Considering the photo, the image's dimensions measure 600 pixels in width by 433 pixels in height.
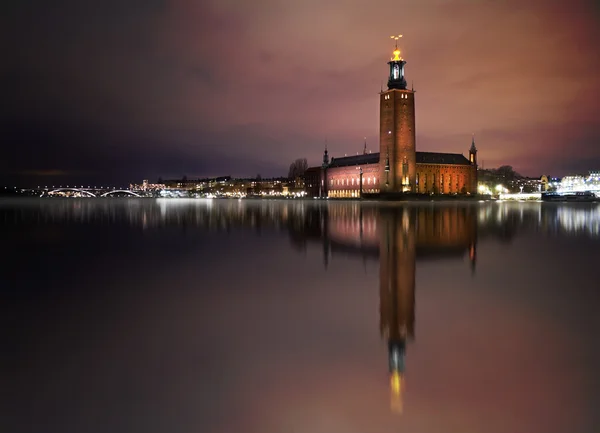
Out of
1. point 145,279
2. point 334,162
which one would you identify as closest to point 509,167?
point 334,162

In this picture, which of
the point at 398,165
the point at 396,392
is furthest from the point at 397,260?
the point at 398,165

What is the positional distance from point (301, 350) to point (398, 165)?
87981 millimetres

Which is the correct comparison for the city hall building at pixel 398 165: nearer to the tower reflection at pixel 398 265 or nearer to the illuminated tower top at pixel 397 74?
the illuminated tower top at pixel 397 74

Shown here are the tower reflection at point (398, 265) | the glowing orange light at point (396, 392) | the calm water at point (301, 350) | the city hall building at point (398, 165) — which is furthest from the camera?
the city hall building at point (398, 165)

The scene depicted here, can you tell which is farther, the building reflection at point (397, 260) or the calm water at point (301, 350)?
the building reflection at point (397, 260)

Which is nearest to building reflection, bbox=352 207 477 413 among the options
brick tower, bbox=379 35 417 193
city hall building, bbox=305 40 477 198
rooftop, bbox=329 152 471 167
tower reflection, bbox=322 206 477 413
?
tower reflection, bbox=322 206 477 413

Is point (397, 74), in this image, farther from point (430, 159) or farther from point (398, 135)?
point (430, 159)

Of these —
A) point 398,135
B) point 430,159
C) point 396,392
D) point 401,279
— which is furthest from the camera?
point 430,159

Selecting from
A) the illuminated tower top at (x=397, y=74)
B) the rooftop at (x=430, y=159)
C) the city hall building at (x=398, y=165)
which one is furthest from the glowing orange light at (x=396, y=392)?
the rooftop at (x=430, y=159)

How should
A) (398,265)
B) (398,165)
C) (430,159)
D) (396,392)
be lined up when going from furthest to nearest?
(430,159), (398,165), (398,265), (396,392)

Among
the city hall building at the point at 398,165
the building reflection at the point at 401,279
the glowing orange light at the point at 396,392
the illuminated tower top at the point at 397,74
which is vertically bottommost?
the glowing orange light at the point at 396,392

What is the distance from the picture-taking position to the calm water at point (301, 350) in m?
3.59

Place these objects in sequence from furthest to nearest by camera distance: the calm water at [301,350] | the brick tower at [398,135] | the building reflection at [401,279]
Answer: the brick tower at [398,135] < the building reflection at [401,279] < the calm water at [301,350]

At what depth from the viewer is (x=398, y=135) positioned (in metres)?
91.3
